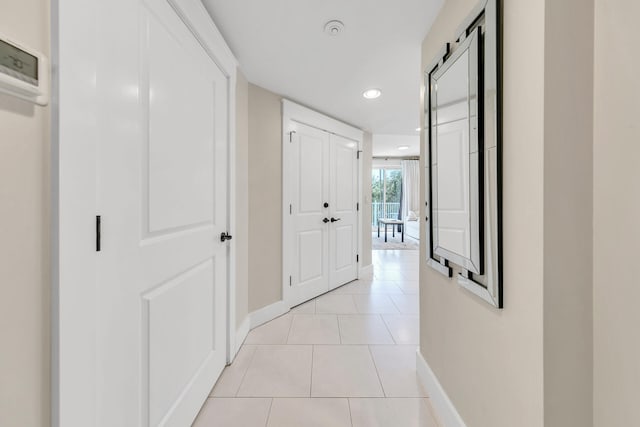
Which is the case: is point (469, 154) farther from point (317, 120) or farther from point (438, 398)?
point (317, 120)

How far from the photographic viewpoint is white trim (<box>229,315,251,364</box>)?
1.95m

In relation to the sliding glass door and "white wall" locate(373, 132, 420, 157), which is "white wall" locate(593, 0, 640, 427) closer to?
"white wall" locate(373, 132, 420, 157)

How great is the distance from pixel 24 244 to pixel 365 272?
3.78 metres

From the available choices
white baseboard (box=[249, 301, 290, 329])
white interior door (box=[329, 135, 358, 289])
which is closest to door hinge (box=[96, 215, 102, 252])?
white baseboard (box=[249, 301, 290, 329])

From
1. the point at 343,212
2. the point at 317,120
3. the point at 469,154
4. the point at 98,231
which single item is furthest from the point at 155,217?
the point at 343,212

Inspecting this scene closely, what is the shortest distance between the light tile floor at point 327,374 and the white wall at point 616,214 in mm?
905

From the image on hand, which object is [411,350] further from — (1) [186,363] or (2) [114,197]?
(2) [114,197]

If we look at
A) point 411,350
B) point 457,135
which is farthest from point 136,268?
point 411,350

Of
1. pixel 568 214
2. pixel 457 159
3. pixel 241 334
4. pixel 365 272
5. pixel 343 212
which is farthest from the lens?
pixel 365 272

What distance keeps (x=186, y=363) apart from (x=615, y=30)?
1965 mm

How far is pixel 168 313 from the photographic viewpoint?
1143mm

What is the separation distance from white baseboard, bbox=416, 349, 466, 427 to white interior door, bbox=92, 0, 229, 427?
1251mm

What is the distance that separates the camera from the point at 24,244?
574mm

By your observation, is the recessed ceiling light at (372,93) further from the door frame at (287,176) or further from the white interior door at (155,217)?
the white interior door at (155,217)
